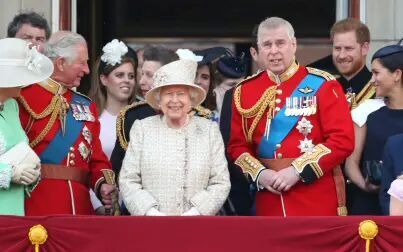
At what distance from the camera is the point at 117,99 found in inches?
338

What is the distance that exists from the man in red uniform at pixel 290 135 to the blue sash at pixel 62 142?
0.89 metres

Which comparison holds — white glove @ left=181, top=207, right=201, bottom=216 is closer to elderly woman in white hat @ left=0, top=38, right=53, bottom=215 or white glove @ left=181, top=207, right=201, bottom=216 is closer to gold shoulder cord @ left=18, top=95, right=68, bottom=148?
elderly woman in white hat @ left=0, top=38, right=53, bottom=215

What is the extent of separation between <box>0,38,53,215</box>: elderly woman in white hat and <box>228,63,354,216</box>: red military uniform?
1.18 metres

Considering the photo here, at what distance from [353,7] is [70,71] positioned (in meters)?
2.63

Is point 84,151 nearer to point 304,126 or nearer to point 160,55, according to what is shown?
point 160,55

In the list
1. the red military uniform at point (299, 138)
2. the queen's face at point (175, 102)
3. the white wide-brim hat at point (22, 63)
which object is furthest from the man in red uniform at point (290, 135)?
the white wide-brim hat at point (22, 63)

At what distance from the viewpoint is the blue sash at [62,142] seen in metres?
7.66

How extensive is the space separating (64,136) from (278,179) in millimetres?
1243

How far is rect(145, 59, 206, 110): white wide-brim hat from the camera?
7488mm

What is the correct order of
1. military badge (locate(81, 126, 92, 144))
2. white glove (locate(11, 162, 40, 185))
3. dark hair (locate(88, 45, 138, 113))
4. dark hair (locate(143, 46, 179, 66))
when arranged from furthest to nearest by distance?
1. dark hair (locate(88, 45, 138, 113))
2. dark hair (locate(143, 46, 179, 66))
3. military badge (locate(81, 126, 92, 144))
4. white glove (locate(11, 162, 40, 185))

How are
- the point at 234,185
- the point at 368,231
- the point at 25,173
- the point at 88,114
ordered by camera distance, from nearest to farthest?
1. the point at 368,231
2. the point at 25,173
3. the point at 88,114
4. the point at 234,185

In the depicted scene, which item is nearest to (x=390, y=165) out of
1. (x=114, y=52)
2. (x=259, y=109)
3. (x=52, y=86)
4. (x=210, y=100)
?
(x=259, y=109)

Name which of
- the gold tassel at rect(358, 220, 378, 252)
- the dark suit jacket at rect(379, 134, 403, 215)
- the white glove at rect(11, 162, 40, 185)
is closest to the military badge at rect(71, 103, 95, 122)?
the white glove at rect(11, 162, 40, 185)

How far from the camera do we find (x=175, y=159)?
24.3 feet
